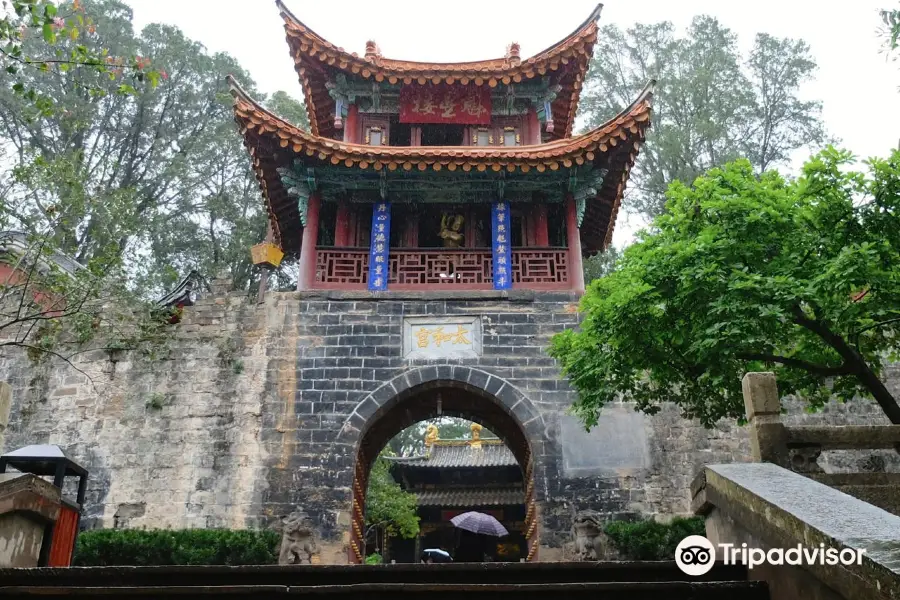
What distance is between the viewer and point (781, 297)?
662 cm

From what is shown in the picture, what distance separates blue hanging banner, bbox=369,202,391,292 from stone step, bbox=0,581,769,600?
7592mm

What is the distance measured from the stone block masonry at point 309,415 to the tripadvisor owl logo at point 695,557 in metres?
5.72

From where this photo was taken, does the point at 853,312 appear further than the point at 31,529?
Yes

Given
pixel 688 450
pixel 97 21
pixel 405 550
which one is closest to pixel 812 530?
pixel 688 450

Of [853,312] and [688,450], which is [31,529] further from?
[688,450]

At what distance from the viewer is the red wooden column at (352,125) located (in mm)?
12898

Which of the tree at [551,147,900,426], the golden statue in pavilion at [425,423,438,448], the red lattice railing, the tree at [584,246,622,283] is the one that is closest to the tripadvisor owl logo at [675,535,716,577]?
the tree at [551,147,900,426]

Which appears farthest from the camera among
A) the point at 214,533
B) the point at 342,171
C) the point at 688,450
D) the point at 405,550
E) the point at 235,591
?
the point at 405,550

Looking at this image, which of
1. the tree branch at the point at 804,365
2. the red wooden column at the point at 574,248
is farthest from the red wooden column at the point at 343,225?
the tree branch at the point at 804,365

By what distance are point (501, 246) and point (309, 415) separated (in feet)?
12.3

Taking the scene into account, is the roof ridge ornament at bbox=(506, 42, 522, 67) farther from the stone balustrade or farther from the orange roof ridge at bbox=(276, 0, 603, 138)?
the stone balustrade

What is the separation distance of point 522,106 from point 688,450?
6.74m

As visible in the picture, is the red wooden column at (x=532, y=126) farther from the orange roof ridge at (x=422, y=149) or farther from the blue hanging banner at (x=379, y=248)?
the blue hanging banner at (x=379, y=248)

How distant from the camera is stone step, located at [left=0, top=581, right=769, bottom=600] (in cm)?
357
